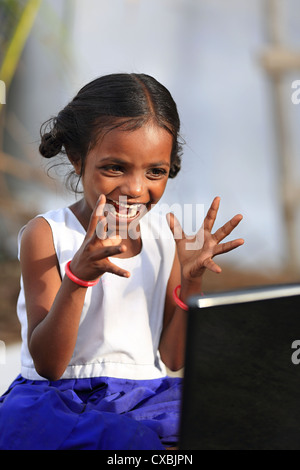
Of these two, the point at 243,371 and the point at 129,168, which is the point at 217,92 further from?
the point at 243,371

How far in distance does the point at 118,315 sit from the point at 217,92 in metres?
3.27

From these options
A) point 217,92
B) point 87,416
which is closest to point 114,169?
point 87,416

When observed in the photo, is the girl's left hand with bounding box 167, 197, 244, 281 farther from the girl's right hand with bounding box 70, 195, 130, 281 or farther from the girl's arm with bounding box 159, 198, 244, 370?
the girl's right hand with bounding box 70, 195, 130, 281

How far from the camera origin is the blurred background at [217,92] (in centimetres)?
395

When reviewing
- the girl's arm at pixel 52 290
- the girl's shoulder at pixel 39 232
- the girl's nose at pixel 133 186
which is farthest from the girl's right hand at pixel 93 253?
the girl's shoulder at pixel 39 232

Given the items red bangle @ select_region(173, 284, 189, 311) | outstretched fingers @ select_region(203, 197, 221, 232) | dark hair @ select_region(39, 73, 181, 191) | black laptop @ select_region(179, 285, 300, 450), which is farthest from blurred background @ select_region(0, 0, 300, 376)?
black laptop @ select_region(179, 285, 300, 450)

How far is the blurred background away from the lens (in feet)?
13.0

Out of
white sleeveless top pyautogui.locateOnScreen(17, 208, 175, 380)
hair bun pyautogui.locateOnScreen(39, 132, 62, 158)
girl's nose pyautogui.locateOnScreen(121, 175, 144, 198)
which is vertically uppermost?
hair bun pyautogui.locateOnScreen(39, 132, 62, 158)

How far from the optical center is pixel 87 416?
1.12 m

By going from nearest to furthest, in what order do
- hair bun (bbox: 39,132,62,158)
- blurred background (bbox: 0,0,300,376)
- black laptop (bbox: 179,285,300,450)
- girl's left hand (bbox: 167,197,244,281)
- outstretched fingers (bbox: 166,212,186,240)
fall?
black laptop (bbox: 179,285,300,450), girl's left hand (bbox: 167,197,244,281), outstretched fingers (bbox: 166,212,186,240), hair bun (bbox: 39,132,62,158), blurred background (bbox: 0,0,300,376)

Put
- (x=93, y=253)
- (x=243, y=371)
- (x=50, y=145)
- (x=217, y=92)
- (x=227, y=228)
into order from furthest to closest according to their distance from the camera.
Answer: (x=217, y=92) < (x=50, y=145) < (x=227, y=228) < (x=93, y=253) < (x=243, y=371)

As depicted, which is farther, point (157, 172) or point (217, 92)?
point (217, 92)

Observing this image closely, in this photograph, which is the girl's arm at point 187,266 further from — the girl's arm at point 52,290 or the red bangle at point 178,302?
the girl's arm at point 52,290
